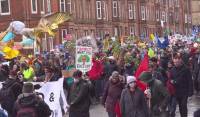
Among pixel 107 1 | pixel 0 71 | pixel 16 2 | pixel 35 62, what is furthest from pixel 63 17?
pixel 107 1

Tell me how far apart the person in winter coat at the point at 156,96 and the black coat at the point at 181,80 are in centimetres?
340

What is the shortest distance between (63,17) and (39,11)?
26.5 m

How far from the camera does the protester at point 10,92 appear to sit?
41.9 ft

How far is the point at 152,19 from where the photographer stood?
74.6 m

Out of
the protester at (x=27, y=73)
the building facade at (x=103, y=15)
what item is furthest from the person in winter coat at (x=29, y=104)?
the building facade at (x=103, y=15)

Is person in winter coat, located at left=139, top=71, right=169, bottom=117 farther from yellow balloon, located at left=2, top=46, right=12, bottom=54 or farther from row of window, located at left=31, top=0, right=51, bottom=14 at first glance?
row of window, located at left=31, top=0, right=51, bottom=14

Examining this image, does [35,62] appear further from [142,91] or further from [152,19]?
[152,19]

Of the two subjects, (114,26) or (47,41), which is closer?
(47,41)

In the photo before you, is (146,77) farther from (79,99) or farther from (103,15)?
(103,15)

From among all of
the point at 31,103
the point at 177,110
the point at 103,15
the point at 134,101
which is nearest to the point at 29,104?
the point at 31,103

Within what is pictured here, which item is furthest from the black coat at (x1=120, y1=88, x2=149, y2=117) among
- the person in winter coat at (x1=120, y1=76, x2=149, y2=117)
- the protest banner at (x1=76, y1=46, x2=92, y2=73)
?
the protest banner at (x1=76, y1=46, x2=92, y2=73)

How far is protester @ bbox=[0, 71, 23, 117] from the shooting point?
503 inches

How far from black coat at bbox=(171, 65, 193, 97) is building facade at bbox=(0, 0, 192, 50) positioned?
1223 inches

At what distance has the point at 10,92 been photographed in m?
12.9
